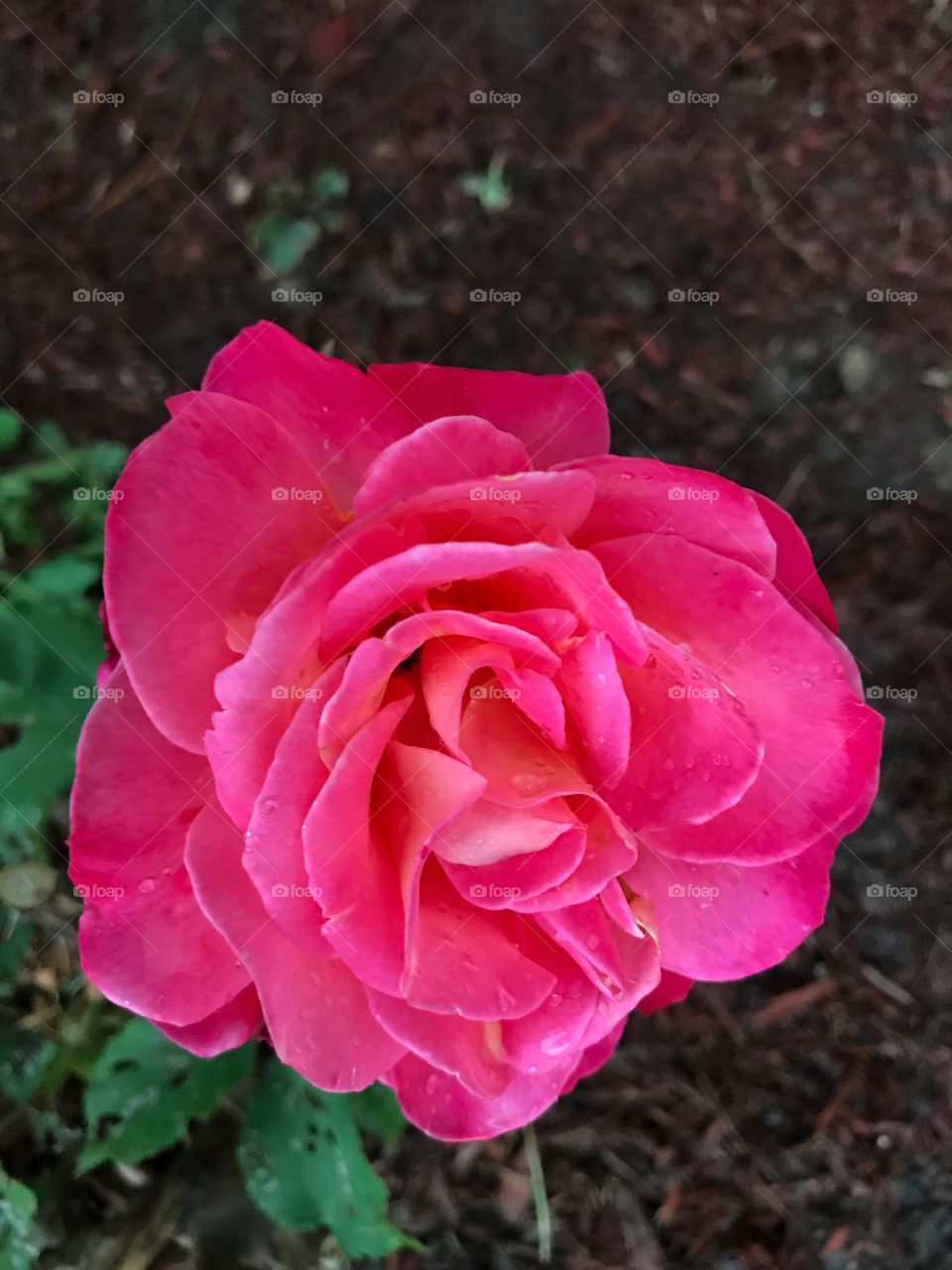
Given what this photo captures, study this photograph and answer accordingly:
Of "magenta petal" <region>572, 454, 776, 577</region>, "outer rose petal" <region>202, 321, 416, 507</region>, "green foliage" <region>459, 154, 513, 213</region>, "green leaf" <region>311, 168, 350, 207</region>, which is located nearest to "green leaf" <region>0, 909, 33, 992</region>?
"outer rose petal" <region>202, 321, 416, 507</region>

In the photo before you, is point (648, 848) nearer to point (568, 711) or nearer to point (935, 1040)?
point (568, 711)

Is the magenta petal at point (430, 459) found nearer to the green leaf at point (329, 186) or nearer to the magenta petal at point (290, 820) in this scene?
the magenta petal at point (290, 820)

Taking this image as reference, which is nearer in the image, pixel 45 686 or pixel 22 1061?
pixel 45 686

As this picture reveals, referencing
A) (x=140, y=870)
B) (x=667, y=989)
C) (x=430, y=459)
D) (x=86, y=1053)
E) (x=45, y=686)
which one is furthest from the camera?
(x=86, y=1053)

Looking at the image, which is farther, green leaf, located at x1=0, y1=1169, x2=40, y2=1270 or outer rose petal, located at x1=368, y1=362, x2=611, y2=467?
green leaf, located at x1=0, y1=1169, x2=40, y2=1270

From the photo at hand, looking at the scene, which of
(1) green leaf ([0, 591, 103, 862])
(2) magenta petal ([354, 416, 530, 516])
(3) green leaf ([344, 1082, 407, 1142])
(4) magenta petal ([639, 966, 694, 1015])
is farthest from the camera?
(3) green leaf ([344, 1082, 407, 1142])

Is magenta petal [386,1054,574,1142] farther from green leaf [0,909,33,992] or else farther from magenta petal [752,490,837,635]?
green leaf [0,909,33,992]

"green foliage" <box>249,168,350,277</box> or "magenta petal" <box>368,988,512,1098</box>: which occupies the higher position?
"green foliage" <box>249,168,350,277</box>

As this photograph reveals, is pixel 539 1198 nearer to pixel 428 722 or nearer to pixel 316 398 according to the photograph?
pixel 428 722

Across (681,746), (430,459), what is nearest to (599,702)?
(681,746)
